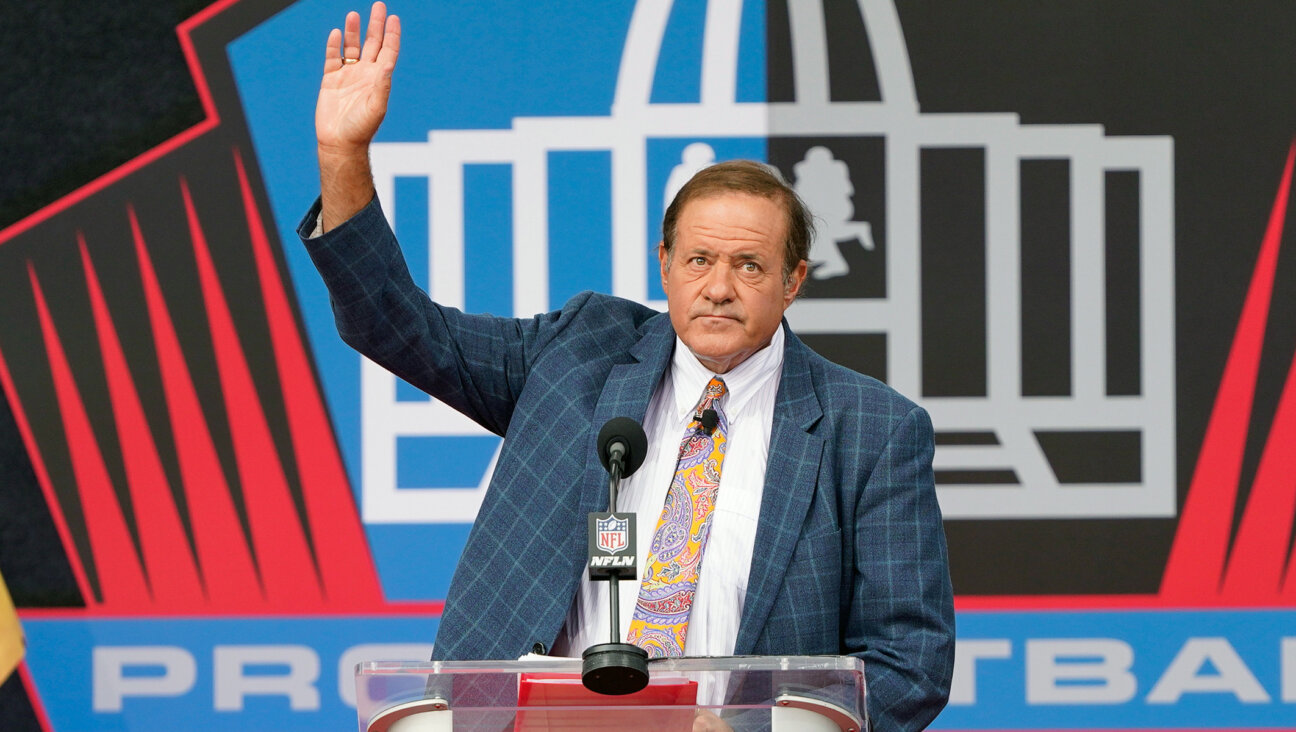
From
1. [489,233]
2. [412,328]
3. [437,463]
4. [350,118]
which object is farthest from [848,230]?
[350,118]

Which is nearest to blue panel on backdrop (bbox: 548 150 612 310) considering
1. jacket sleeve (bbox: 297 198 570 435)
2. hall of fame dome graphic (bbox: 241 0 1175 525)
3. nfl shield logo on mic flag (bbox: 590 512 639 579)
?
hall of fame dome graphic (bbox: 241 0 1175 525)


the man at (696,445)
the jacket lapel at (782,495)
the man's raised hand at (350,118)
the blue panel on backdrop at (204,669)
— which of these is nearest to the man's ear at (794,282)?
the man at (696,445)

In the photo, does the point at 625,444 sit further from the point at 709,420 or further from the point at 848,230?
the point at 848,230

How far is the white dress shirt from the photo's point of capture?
6.82ft

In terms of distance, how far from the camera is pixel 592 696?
152cm

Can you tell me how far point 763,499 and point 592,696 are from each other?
0.63m

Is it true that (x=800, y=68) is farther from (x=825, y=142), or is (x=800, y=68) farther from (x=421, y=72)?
(x=421, y=72)

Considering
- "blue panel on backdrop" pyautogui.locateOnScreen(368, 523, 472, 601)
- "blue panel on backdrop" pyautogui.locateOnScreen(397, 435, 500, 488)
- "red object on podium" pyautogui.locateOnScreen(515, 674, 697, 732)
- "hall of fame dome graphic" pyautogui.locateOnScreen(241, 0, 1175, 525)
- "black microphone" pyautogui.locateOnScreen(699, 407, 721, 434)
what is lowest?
"red object on podium" pyautogui.locateOnScreen(515, 674, 697, 732)

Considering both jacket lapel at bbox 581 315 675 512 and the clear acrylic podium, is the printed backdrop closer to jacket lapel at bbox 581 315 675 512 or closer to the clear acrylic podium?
jacket lapel at bbox 581 315 675 512

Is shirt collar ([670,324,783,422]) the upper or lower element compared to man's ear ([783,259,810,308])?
lower

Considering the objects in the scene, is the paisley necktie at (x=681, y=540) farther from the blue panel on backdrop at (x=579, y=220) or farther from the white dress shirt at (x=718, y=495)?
the blue panel on backdrop at (x=579, y=220)

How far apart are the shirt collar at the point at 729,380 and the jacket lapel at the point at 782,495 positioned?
0.13 ft

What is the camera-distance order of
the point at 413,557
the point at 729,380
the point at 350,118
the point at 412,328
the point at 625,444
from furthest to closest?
the point at 413,557, the point at 729,380, the point at 412,328, the point at 350,118, the point at 625,444

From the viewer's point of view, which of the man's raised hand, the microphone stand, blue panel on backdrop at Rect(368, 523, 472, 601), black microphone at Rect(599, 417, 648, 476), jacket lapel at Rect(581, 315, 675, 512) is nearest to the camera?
the microphone stand
